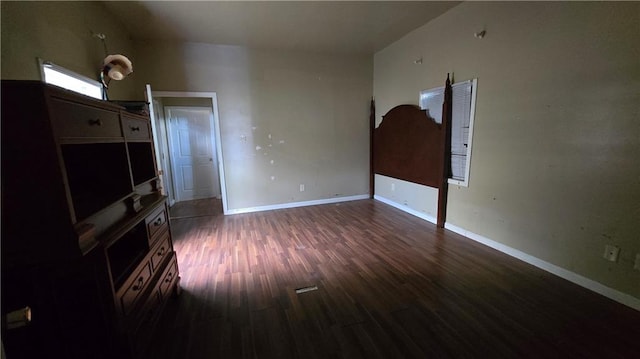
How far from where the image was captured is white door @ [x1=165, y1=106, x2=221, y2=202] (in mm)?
5211

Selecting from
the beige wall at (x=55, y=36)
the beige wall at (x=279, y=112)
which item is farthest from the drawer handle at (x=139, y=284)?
the beige wall at (x=279, y=112)

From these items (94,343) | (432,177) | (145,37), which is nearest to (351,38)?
(432,177)

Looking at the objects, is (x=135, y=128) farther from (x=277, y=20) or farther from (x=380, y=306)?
(x=277, y=20)

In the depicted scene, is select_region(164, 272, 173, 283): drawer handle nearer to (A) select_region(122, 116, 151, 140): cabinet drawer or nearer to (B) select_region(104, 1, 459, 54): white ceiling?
(A) select_region(122, 116, 151, 140): cabinet drawer

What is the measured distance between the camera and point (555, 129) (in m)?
2.27

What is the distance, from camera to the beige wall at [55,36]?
1566 millimetres

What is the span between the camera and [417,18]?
3350 millimetres

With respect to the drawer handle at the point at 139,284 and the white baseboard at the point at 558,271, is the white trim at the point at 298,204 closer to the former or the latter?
the white baseboard at the point at 558,271

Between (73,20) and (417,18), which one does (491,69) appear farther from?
(73,20)

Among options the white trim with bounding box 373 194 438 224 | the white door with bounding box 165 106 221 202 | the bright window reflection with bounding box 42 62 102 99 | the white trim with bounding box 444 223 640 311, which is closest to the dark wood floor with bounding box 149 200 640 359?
the white trim with bounding box 444 223 640 311

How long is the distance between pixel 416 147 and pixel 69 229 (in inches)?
150

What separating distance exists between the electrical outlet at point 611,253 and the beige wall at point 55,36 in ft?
14.2

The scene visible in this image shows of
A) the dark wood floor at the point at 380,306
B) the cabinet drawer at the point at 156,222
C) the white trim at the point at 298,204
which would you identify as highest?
the cabinet drawer at the point at 156,222

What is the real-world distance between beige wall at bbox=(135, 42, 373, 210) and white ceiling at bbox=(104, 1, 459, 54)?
0.29 meters
